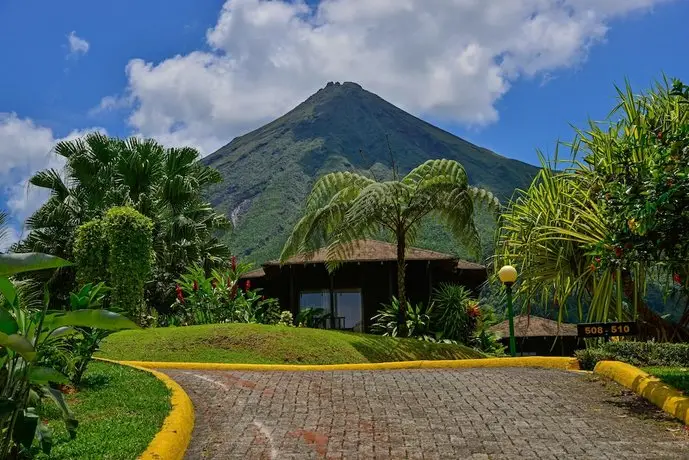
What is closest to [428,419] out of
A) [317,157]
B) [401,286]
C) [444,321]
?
[401,286]

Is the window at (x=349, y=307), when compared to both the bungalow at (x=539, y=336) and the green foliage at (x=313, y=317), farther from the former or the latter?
the bungalow at (x=539, y=336)

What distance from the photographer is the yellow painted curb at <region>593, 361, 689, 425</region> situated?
24.2 ft

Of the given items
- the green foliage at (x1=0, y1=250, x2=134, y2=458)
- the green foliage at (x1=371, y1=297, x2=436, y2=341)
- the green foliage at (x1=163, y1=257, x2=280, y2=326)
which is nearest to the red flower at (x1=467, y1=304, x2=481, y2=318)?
the green foliage at (x1=371, y1=297, x2=436, y2=341)

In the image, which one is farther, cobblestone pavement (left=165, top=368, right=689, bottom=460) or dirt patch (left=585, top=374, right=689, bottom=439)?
dirt patch (left=585, top=374, right=689, bottom=439)

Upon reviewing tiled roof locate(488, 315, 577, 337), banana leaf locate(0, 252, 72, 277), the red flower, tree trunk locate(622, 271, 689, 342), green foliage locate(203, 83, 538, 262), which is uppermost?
green foliage locate(203, 83, 538, 262)

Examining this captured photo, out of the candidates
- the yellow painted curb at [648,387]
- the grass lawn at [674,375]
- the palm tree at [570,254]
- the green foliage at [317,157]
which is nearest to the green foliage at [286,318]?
the palm tree at [570,254]

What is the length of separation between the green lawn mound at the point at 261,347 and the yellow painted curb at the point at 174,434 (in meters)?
5.94

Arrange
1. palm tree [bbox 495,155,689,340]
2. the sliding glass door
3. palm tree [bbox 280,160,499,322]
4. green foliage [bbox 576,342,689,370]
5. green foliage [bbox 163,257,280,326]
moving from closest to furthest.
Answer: green foliage [bbox 576,342,689,370], palm tree [bbox 495,155,689,340], palm tree [bbox 280,160,499,322], green foliage [bbox 163,257,280,326], the sliding glass door

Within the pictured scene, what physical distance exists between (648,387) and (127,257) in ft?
41.5

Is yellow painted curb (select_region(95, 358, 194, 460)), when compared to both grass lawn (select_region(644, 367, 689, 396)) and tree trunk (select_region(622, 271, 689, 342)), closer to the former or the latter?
grass lawn (select_region(644, 367, 689, 396))

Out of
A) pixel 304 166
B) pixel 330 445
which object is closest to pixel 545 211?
pixel 330 445

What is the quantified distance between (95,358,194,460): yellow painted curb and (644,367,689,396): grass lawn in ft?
17.1

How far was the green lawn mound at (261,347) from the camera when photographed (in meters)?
14.1

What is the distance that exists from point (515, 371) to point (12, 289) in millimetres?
7855
